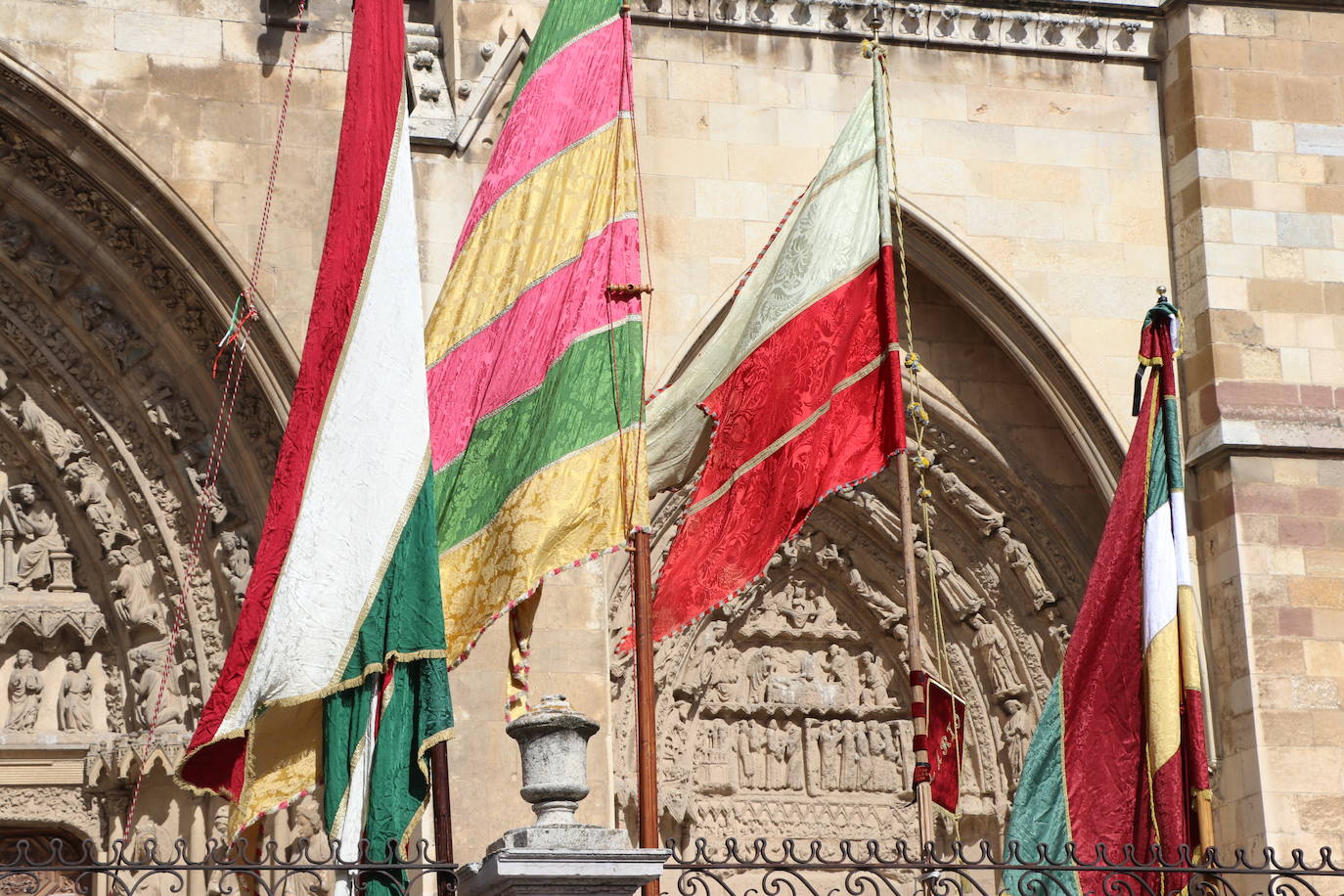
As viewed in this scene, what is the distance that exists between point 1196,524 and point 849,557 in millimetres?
1505

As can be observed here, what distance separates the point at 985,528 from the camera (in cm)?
1070

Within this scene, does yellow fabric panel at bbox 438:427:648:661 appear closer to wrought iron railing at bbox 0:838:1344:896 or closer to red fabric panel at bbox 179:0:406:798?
red fabric panel at bbox 179:0:406:798

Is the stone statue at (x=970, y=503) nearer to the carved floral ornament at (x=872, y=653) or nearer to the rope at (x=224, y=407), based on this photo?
the carved floral ornament at (x=872, y=653)

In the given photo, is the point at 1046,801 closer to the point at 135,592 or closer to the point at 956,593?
the point at 956,593

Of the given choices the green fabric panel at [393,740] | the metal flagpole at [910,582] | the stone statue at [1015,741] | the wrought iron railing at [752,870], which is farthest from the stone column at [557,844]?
the stone statue at [1015,741]

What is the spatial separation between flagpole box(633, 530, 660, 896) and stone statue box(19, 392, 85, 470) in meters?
3.49

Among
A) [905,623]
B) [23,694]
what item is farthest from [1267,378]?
[23,694]

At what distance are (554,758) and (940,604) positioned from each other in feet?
15.2

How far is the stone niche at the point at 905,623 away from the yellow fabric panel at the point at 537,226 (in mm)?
3164

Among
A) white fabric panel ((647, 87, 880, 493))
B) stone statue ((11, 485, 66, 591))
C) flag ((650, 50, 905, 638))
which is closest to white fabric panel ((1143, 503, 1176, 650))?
flag ((650, 50, 905, 638))

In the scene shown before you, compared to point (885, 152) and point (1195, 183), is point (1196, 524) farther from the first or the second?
point (885, 152)

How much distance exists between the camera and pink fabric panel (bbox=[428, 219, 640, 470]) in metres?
7.38

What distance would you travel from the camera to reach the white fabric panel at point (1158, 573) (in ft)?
27.1

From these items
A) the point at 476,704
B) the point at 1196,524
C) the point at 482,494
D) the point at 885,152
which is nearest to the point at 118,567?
the point at 476,704
